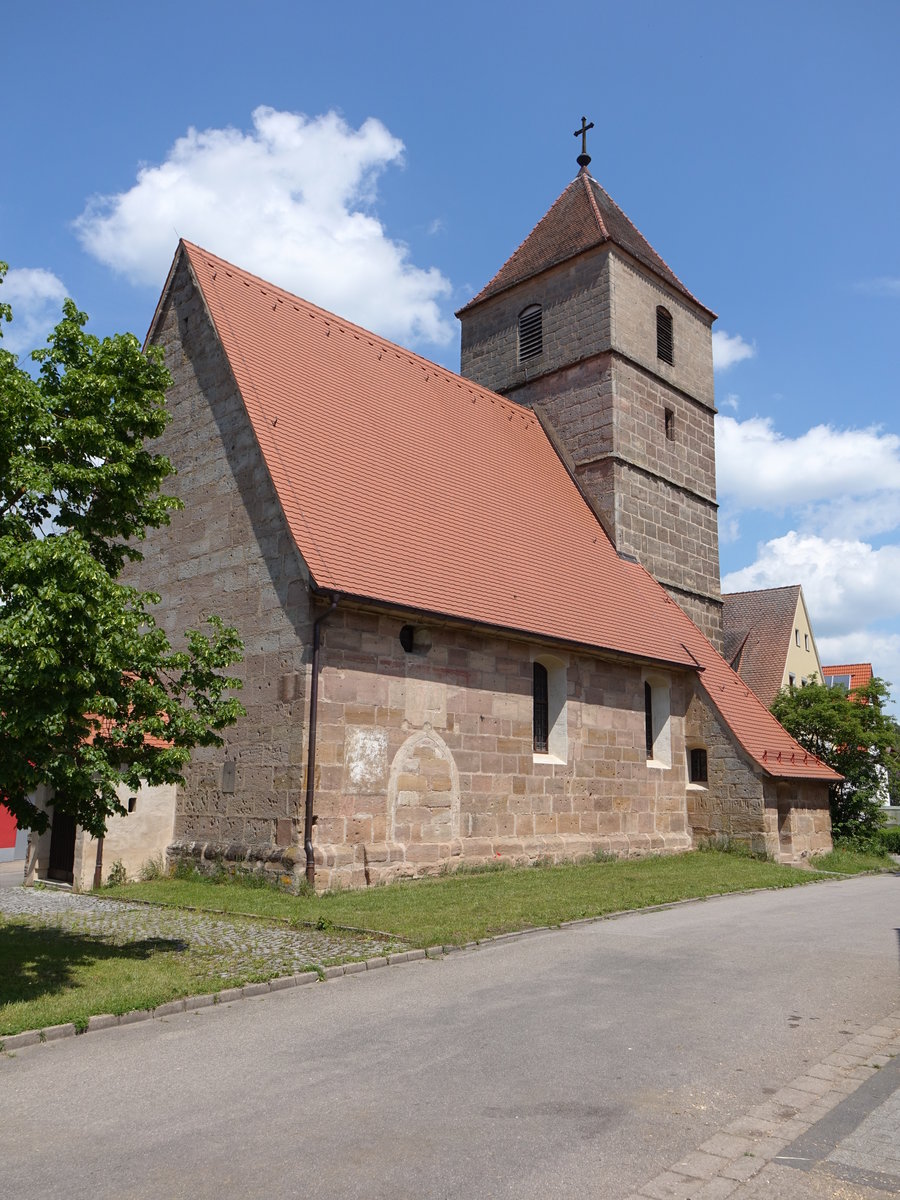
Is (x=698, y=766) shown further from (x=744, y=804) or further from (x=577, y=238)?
(x=577, y=238)

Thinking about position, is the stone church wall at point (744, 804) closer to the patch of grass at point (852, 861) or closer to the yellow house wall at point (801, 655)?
the patch of grass at point (852, 861)

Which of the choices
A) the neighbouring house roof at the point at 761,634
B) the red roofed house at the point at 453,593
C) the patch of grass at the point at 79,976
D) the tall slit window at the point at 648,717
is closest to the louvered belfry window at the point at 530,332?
the red roofed house at the point at 453,593

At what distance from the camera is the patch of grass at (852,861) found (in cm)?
1916

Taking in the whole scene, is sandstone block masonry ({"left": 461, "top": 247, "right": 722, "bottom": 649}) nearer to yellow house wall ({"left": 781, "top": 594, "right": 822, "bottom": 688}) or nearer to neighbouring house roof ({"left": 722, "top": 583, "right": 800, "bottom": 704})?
neighbouring house roof ({"left": 722, "top": 583, "right": 800, "bottom": 704})

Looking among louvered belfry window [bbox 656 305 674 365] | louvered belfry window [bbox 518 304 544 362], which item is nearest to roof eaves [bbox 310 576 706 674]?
louvered belfry window [bbox 656 305 674 365]

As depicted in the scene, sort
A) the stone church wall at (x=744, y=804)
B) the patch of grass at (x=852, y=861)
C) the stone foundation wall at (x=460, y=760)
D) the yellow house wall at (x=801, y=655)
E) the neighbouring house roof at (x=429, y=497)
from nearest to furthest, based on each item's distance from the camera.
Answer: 1. the stone foundation wall at (x=460, y=760)
2. the neighbouring house roof at (x=429, y=497)
3. the stone church wall at (x=744, y=804)
4. the patch of grass at (x=852, y=861)
5. the yellow house wall at (x=801, y=655)

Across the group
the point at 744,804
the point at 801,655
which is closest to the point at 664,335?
the point at 744,804

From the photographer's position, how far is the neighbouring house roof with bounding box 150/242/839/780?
561 inches

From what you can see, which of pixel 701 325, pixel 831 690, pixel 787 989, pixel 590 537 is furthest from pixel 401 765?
pixel 701 325

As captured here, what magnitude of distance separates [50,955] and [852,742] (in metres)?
19.3

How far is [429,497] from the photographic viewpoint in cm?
1648

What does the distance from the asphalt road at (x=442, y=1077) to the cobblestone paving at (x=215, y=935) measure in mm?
670

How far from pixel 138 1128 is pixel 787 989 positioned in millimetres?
5015

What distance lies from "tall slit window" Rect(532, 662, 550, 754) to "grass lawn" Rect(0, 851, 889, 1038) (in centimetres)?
217
